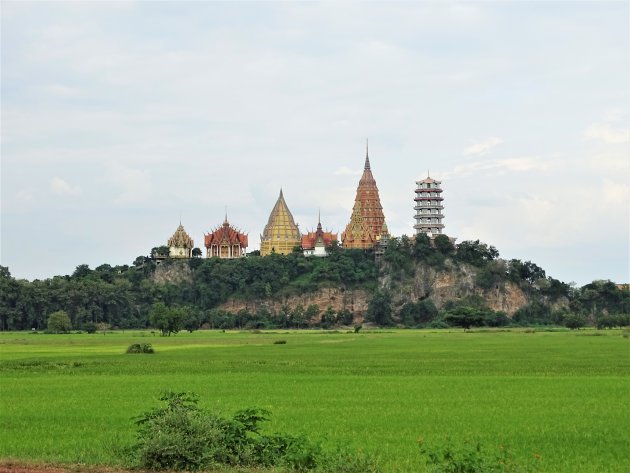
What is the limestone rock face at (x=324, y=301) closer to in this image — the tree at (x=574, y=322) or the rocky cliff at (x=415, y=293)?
the rocky cliff at (x=415, y=293)

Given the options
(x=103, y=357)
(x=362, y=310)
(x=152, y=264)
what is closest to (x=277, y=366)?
(x=103, y=357)

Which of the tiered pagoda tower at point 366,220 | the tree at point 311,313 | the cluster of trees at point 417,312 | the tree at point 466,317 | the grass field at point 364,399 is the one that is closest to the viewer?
the grass field at point 364,399

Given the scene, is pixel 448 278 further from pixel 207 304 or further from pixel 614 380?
pixel 614 380

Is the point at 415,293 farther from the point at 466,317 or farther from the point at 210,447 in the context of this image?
the point at 210,447

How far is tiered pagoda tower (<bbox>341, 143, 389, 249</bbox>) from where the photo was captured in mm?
140125

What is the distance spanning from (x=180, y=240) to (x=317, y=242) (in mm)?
20024

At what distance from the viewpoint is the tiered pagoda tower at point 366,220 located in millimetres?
140125

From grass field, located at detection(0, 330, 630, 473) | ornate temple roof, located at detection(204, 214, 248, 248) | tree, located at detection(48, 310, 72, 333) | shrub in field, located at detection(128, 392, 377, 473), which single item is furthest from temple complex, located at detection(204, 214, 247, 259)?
shrub in field, located at detection(128, 392, 377, 473)

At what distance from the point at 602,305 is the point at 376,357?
8337 cm

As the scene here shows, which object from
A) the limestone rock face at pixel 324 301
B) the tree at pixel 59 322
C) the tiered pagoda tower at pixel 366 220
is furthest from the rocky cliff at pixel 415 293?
the tree at pixel 59 322

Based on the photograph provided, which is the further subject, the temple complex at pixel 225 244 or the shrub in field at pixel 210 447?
the temple complex at pixel 225 244

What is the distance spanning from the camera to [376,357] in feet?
169

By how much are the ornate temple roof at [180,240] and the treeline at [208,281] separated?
358cm

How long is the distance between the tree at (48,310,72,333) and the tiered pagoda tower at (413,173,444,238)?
2042 inches
